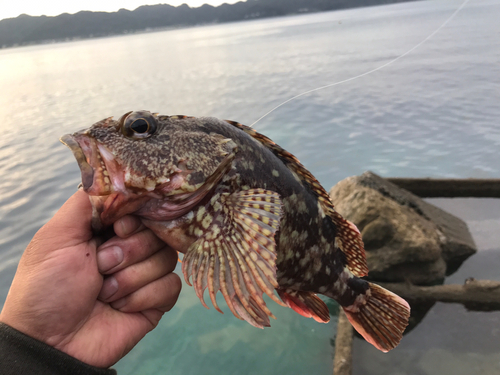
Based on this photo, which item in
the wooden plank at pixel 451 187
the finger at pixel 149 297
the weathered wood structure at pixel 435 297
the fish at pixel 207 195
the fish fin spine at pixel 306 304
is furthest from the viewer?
the wooden plank at pixel 451 187

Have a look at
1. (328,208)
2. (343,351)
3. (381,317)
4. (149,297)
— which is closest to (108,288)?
(149,297)

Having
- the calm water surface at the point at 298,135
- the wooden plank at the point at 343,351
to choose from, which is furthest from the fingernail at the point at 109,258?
the calm water surface at the point at 298,135

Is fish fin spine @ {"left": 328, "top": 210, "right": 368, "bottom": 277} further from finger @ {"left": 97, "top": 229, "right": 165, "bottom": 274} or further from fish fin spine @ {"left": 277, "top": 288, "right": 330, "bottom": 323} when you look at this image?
finger @ {"left": 97, "top": 229, "right": 165, "bottom": 274}

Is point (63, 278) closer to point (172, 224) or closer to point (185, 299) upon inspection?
point (172, 224)

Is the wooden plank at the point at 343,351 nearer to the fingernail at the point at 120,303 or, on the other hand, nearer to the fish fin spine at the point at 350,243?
the fish fin spine at the point at 350,243

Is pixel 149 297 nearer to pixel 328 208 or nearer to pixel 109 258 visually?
pixel 109 258

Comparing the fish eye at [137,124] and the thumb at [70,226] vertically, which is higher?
the fish eye at [137,124]

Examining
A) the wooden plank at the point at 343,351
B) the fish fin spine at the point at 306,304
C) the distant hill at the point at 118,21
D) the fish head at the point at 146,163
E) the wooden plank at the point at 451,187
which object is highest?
the distant hill at the point at 118,21
